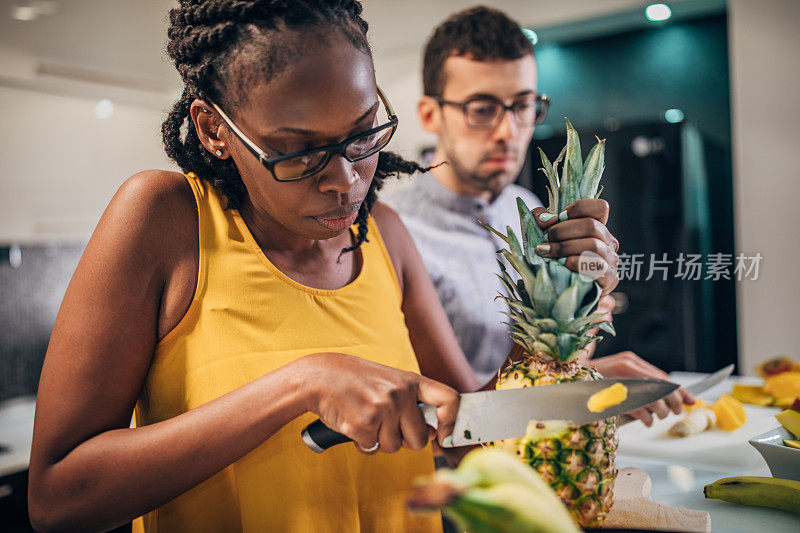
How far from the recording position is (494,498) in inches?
18.5

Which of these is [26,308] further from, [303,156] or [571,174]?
[571,174]

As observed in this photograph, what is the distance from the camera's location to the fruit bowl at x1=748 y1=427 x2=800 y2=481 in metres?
1.05

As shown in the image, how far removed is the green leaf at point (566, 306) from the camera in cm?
89

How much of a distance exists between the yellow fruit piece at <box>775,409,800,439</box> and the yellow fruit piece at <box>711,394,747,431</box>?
245mm

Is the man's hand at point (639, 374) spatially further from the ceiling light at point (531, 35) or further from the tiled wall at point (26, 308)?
the tiled wall at point (26, 308)

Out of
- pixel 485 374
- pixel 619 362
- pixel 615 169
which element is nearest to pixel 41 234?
pixel 485 374

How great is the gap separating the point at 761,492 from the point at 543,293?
1.70ft

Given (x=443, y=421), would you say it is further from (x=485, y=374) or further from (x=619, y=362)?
(x=485, y=374)

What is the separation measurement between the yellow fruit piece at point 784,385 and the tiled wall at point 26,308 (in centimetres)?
320

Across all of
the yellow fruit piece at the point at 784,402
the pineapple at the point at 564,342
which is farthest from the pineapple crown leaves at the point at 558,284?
the yellow fruit piece at the point at 784,402

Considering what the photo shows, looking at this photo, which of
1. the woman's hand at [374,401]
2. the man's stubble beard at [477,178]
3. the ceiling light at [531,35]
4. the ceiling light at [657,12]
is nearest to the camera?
the woman's hand at [374,401]

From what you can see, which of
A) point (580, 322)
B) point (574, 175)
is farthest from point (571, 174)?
point (580, 322)

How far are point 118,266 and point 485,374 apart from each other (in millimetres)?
1226

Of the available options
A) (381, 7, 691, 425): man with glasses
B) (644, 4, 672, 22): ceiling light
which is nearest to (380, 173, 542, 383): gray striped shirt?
(381, 7, 691, 425): man with glasses
